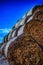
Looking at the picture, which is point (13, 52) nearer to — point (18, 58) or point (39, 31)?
point (18, 58)

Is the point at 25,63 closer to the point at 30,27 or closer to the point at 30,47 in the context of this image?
the point at 30,47

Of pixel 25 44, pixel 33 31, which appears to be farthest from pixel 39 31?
pixel 25 44

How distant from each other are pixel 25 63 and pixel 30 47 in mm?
80

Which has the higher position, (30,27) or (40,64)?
(30,27)

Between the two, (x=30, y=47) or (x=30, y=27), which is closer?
(x=30, y=47)

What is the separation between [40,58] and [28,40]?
0.11 meters

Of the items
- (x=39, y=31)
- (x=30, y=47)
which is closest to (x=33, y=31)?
(x=39, y=31)

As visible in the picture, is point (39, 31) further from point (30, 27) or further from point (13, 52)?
point (13, 52)

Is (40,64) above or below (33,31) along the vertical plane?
below

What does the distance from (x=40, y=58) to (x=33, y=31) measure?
0.18m

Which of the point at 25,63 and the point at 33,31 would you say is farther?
the point at 33,31

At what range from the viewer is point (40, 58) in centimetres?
93

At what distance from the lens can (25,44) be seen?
94 cm

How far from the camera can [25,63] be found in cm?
92
